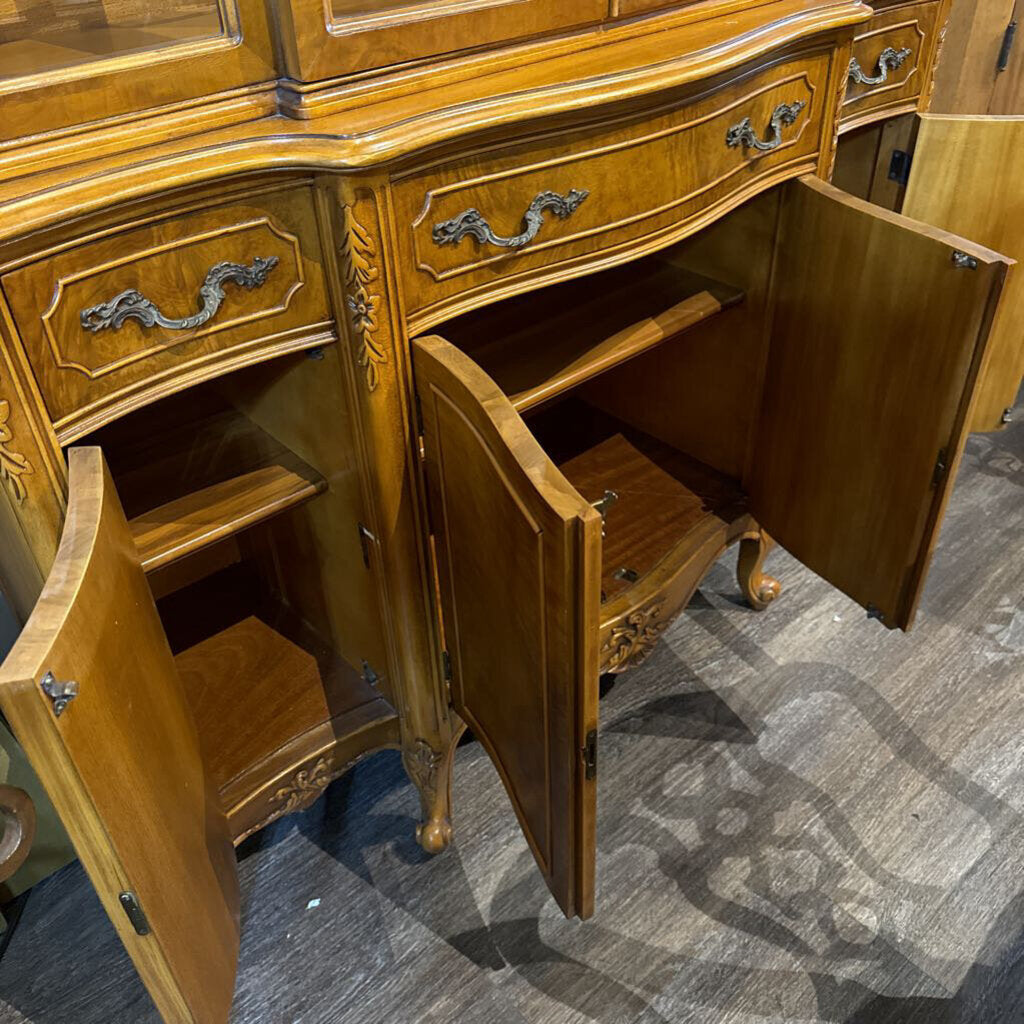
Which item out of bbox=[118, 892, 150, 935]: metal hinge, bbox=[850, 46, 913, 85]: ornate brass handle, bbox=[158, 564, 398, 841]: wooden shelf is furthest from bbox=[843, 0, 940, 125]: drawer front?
bbox=[118, 892, 150, 935]: metal hinge

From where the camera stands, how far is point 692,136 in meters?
0.88

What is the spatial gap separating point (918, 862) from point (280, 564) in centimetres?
82

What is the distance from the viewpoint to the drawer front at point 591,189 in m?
0.77

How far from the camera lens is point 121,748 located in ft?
1.98

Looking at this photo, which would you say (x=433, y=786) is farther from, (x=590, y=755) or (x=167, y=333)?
(x=167, y=333)

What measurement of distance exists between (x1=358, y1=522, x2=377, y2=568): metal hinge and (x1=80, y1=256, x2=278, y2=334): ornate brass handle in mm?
259

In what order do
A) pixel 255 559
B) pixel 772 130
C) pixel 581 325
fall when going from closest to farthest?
pixel 772 130
pixel 581 325
pixel 255 559

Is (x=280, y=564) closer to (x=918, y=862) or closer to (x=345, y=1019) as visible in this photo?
(x=345, y=1019)

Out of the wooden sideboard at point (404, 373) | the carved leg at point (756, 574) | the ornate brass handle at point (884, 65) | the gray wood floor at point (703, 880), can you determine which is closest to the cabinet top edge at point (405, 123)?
the wooden sideboard at point (404, 373)

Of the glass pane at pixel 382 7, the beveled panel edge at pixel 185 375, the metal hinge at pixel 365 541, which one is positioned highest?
the glass pane at pixel 382 7

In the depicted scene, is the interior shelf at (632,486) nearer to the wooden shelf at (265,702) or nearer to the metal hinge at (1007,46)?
the wooden shelf at (265,702)

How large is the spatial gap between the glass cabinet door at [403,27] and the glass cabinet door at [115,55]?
3 centimetres

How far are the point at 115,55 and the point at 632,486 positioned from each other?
32.1 inches

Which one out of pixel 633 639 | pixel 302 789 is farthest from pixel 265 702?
pixel 633 639
